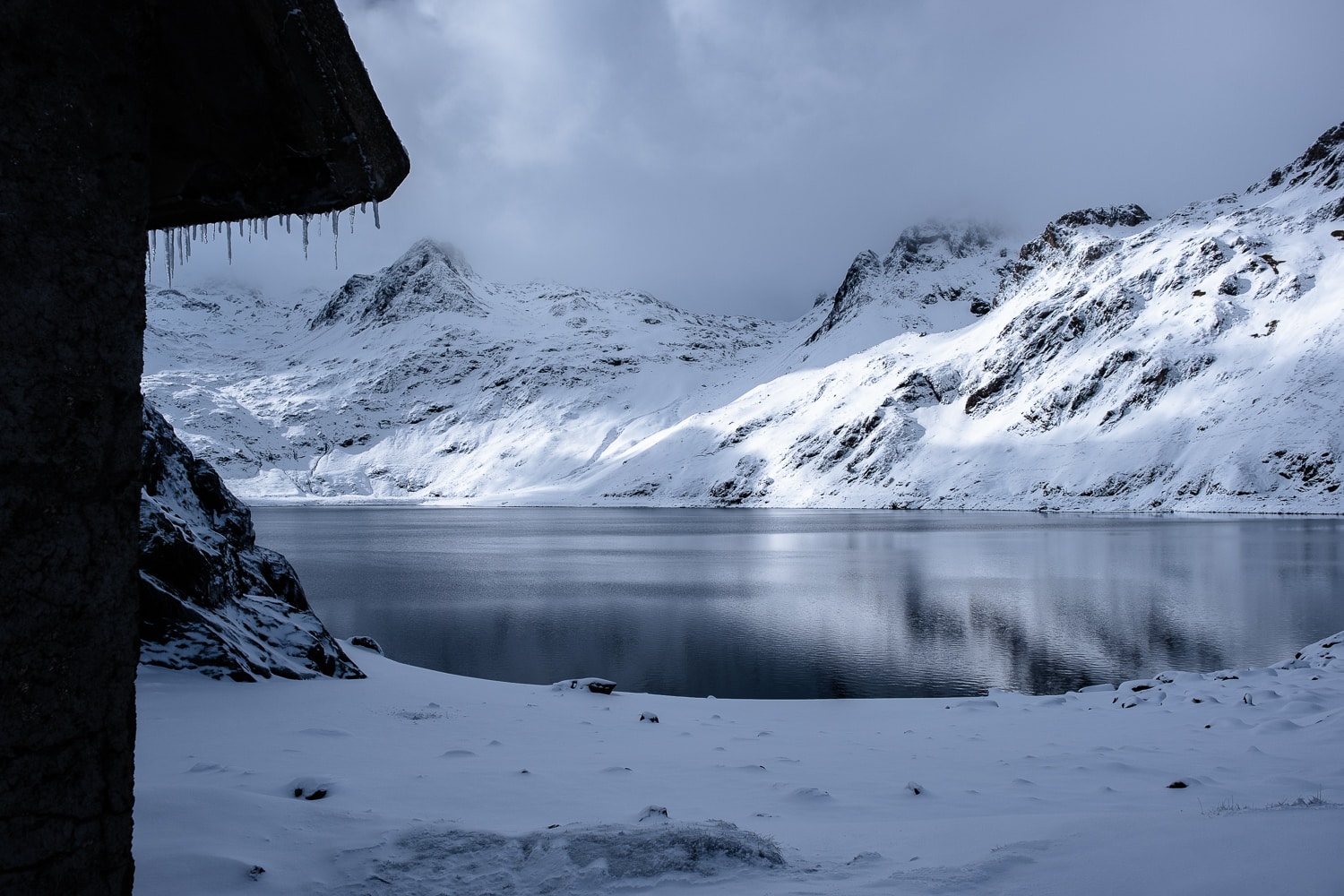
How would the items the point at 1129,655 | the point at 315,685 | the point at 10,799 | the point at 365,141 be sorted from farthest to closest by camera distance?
the point at 1129,655, the point at 315,685, the point at 365,141, the point at 10,799

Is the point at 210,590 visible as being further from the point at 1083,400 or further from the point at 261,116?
the point at 1083,400

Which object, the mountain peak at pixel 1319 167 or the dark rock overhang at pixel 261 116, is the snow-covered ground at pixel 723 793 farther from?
the mountain peak at pixel 1319 167

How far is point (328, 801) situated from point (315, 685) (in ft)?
18.5

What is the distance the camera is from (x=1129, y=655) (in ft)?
63.5

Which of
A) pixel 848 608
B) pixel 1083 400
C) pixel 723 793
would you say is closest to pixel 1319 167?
pixel 1083 400

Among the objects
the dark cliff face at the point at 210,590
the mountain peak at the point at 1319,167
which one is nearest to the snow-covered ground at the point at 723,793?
the dark cliff face at the point at 210,590

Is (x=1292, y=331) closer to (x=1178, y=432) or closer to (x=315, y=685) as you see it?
(x=1178, y=432)

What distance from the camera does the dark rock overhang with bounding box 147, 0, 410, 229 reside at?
3131mm

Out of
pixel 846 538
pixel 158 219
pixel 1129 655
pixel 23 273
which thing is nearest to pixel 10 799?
pixel 23 273

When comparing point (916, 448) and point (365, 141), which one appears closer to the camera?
point (365, 141)

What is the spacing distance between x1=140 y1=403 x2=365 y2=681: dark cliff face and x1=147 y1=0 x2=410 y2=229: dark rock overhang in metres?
7.62

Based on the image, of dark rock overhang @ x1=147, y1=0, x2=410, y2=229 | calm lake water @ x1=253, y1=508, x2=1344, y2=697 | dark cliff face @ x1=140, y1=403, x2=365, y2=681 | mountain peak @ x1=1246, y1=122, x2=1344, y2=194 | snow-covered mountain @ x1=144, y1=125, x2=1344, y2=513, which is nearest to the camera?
dark rock overhang @ x1=147, y1=0, x2=410, y2=229

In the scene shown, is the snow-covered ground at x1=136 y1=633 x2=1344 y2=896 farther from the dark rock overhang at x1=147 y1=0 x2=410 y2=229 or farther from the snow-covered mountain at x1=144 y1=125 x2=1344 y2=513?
the snow-covered mountain at x1=144 y1=125 x2=1344 y2=513

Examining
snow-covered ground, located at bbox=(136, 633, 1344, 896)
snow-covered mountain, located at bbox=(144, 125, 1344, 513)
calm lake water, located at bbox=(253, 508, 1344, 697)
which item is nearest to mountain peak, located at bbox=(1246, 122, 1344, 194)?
snow-covered mountain, located at bbox=(144, 125, 1344, 513)
